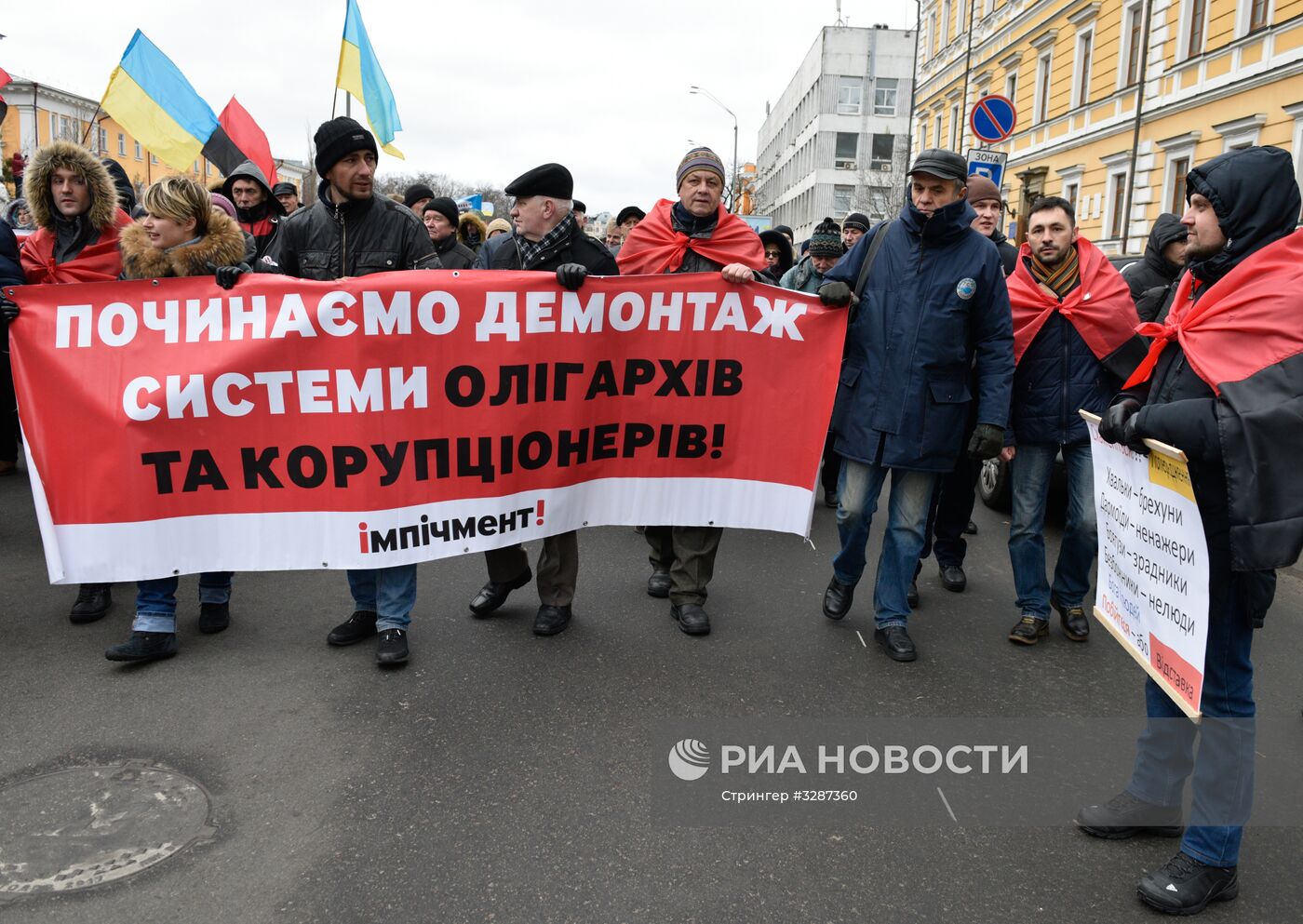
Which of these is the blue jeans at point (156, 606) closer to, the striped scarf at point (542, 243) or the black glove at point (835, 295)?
the striped scarf at point (542, 243)

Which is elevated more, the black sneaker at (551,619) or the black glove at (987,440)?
the black glove at (987,440)

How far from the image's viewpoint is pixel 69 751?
3.54 m

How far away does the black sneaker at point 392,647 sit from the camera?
4328 mm

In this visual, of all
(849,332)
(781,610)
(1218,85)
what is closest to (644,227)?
(849,332)

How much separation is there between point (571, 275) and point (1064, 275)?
239 centimetres

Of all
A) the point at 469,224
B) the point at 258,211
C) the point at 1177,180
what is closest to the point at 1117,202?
the point at 1177,180

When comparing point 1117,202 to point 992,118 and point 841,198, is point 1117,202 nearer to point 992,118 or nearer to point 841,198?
point 992,118

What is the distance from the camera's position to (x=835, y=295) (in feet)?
15.2

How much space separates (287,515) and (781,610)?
2475 mm

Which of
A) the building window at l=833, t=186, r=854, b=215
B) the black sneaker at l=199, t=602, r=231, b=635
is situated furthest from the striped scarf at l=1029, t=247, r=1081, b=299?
the building window at l=833, t=186, r=854, b=215

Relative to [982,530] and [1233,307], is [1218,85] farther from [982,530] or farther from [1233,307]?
[1233,307]

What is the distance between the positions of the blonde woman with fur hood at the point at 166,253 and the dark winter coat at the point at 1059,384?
3.75m

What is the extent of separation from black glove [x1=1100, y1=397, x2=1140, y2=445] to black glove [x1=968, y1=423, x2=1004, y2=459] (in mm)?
1347

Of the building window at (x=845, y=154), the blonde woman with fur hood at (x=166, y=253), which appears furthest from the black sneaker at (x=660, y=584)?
the building window at (x=845, y=154)
